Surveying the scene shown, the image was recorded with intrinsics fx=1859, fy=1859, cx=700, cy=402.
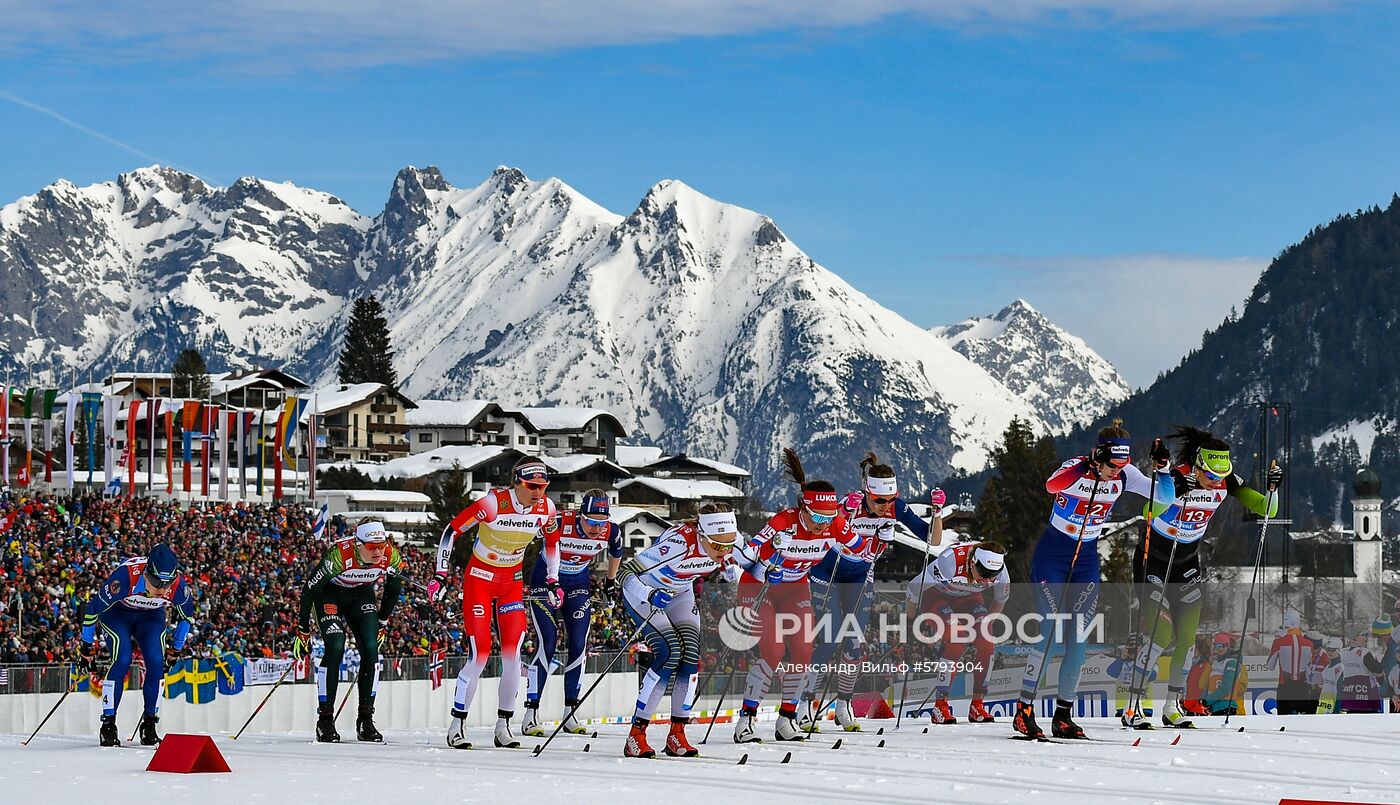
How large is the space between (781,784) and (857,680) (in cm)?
730

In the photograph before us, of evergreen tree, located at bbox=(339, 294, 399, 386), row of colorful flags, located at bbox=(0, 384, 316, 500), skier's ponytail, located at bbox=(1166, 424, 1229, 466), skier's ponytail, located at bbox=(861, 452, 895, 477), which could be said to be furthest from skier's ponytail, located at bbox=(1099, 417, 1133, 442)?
evergreen tree, located at bbox=(339, 294, 399, 386)

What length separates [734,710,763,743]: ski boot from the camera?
16672mm

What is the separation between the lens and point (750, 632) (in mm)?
17828

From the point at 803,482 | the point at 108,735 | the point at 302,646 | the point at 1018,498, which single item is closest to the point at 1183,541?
the point at 803,482

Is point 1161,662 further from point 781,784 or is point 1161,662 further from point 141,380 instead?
point 141,380

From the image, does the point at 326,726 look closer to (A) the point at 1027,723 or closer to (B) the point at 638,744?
(B) the point at 638,744

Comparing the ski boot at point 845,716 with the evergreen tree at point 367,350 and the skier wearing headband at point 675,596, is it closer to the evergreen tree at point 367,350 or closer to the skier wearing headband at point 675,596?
the skier wearing headband at point 675,596

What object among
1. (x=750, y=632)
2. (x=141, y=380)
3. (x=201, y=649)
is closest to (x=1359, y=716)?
(x=750, y=632)

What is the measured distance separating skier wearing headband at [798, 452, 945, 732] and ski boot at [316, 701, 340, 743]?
14.5 ft

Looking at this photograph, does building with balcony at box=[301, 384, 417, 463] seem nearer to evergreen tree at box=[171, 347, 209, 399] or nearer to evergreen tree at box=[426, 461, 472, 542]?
evergreen tree at box=[171, 347, 209, 399]

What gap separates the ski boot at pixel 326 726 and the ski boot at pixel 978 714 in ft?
22.2

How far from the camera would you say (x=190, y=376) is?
14738cm

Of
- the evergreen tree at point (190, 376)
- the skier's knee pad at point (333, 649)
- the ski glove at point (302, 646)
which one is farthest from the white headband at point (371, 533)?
the evergreen tree at point (190, 376)

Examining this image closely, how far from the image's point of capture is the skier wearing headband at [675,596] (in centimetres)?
1544
